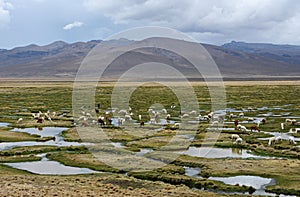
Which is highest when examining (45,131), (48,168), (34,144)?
(45,131)

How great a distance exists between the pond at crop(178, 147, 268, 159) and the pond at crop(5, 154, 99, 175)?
794 cm

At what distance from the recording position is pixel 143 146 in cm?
3047

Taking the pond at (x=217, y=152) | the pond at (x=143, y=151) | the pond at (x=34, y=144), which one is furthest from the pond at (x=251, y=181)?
the pond at (x=34, y=144)

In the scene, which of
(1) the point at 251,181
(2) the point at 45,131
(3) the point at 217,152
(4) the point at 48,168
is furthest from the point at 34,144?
(1) the point at 251,181

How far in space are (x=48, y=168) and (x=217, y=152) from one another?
1185 cm

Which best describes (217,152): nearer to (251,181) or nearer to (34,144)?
(251,181)

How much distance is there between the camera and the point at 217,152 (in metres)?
28.4

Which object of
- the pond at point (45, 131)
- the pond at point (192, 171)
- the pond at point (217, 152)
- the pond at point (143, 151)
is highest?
the pond at point (45, 131)

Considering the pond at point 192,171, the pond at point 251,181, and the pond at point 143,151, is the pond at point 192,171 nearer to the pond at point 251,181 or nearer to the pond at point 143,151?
the pond at point 251,181

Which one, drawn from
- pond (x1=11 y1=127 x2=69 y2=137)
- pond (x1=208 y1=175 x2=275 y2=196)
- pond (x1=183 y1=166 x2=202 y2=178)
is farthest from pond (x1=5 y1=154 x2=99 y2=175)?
pond (x1=11 y1=127 x2=69 y2=137)

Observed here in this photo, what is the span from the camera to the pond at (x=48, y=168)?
76.4 ft

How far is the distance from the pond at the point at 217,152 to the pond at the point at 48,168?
7944mm

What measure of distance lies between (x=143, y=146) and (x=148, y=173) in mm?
7862

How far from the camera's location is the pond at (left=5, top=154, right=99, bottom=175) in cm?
2328
